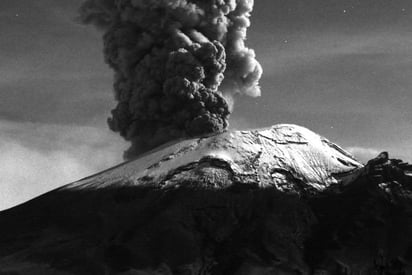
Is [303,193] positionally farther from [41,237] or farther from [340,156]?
[41,237]

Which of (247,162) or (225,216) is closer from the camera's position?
(225,216)

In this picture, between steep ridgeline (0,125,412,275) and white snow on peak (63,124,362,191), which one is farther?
white snow on peak (63,124,362,191)

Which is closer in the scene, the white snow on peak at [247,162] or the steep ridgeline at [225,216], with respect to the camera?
the steep ridgeline at [225,216]

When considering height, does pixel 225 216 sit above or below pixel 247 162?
below

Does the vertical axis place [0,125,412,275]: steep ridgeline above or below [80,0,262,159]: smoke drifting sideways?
below

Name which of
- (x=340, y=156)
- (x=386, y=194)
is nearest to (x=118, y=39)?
(x=340, y=156)
